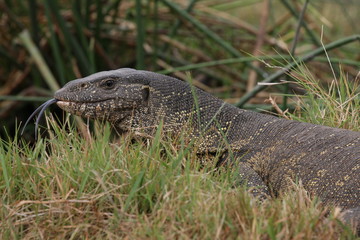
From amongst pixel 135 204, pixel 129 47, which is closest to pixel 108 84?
pixel 135 204

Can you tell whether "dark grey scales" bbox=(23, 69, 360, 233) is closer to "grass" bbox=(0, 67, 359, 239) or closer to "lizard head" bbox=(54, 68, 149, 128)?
"lizard head" bbox=(54, 68, 149, 128)

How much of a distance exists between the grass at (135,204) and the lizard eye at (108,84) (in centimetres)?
70

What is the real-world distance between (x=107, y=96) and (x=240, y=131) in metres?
0.94

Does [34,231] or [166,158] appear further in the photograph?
Answer: [166,158]

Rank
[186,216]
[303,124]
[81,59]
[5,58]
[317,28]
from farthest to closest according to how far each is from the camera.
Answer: [317,28], [5,58], [81,59], [303,124], [186,216]

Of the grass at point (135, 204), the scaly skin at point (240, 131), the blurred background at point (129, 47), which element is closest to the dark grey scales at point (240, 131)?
the scaly skin at point (240, 131)

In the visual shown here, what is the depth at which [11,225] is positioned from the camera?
3.31 meters

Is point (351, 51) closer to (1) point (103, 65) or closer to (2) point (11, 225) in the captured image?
(1) point (103, 65)

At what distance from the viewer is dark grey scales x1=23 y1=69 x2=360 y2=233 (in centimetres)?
397

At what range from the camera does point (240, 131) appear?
4.43m

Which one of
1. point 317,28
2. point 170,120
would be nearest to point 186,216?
point 170,120

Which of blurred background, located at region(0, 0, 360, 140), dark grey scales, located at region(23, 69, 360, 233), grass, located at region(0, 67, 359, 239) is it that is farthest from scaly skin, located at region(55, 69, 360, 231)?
blurred background, located at region(0, 0, 360, 140)

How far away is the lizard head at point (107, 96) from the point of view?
4.56m

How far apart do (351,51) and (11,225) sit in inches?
308
